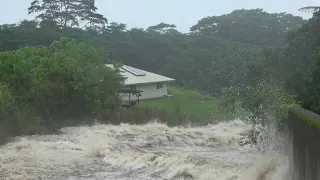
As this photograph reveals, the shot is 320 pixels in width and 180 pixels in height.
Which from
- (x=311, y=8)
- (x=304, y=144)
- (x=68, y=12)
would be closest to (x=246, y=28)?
(x=68, y=12)

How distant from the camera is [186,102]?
4381 centimetres

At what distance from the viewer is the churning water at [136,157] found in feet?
49.8

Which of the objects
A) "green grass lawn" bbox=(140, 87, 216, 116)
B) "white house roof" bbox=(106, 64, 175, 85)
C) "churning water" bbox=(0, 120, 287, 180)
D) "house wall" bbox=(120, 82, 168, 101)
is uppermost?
A: "white house roof" bbox=(106, 64, 175, 85)

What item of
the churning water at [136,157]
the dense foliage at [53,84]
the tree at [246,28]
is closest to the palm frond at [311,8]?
the churning water at [136,157]

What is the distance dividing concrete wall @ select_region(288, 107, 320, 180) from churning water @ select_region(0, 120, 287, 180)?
1.22m

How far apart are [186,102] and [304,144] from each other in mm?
33312

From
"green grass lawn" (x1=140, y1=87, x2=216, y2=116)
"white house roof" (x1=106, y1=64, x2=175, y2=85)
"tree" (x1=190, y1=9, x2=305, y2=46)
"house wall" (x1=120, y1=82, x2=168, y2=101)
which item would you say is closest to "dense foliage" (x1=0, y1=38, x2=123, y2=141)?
"green grass lawn" (x1=140, y1=87, x2=216, y2=116)

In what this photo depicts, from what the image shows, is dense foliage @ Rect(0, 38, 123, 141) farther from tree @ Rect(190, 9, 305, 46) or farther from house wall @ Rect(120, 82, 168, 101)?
tree @ Rect(190, 9, 305, 46)

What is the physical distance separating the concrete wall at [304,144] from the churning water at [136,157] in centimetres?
122

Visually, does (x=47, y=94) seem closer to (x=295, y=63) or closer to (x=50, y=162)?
(x=50, y=162)

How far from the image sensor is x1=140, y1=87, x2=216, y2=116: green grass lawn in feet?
130

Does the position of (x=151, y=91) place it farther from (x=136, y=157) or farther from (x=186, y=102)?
(x=136, y=157)

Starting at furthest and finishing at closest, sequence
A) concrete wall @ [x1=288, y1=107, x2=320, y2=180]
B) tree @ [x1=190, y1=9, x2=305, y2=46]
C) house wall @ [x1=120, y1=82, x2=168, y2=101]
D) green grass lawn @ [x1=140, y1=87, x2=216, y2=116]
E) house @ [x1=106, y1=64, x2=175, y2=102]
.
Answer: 1. tree @ [x1=190, y1=9, x2=305, y2=46]
2. house wall @ [x1=120, y1=82, x2=168, y2=101]
3. house @ [x1=106, y1=64, x2=175, y2=102]
4. green grass lawn @ [x1=140, y1=87, x2=216, y2=116]
5. concrete wall @ [x1=288, y1=107, x2=320, y2=180]

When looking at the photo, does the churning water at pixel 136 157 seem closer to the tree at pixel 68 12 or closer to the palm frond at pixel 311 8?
the palm frond at pixel 311 8
